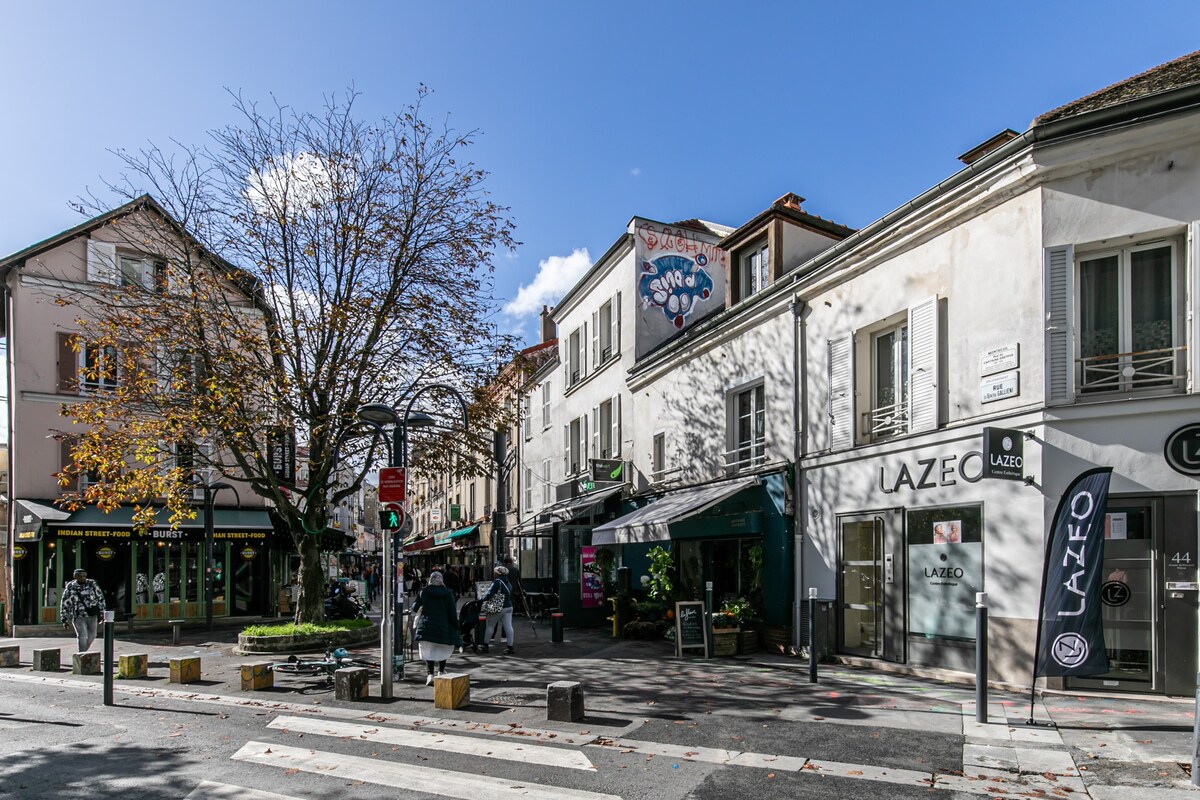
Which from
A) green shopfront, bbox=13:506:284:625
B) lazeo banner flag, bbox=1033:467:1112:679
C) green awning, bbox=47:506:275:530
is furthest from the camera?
Answer: green shopfront, bbox=13:506:284:625

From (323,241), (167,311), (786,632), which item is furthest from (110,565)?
(786,632)

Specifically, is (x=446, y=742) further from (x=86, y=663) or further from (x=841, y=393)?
(x=86, y=663)

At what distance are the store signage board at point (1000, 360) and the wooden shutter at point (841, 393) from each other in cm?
242

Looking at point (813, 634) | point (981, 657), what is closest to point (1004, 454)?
point (981, 657)

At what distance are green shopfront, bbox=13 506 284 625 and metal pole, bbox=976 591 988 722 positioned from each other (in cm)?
1907

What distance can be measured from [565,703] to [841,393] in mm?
6492

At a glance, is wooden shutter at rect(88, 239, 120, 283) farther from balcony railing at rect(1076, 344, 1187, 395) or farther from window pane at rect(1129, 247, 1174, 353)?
window pane at rect(1129, 247, 1174, 353)

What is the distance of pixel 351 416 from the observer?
1537 centimetres

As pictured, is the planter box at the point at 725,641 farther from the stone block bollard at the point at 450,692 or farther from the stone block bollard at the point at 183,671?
the stone block bollard at the point at 183,671

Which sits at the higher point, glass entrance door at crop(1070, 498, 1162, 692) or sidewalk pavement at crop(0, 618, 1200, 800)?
glass entrance door at crop(1070, 498, 1162, 692)

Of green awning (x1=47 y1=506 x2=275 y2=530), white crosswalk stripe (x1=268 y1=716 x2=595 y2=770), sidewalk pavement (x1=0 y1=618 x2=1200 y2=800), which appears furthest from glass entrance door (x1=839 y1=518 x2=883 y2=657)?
green awning (x1=47 y1=506 x2=275 y2=530)

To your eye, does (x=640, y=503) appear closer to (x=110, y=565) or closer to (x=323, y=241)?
(x=323, y=241)

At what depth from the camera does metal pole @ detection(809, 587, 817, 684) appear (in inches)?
390

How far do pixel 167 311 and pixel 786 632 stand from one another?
469 inches
